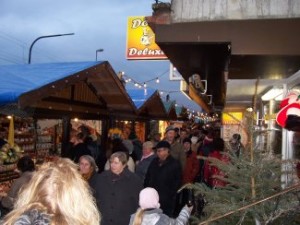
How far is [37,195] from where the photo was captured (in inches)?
82.0

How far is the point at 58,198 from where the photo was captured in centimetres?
207

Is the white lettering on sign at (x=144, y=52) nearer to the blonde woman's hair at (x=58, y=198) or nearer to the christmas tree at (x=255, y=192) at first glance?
the christmas tree at (x=255, y=192)

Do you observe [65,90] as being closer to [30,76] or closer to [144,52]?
[30,76]

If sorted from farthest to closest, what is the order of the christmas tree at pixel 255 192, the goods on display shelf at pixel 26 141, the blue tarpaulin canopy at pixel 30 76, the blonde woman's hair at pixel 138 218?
the goods on display shelf at pixel 26 141 → the blue tarpaulin canopy at pixel 30 76 → the blonde woman's hair at pixel 138 218 → the christmas tree at pixel 255 192

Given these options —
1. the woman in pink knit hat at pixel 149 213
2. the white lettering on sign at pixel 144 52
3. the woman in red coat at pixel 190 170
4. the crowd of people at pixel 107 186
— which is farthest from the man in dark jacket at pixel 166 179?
the white lettering on sign at pixel 144 52

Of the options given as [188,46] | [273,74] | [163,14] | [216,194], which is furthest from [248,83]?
[216,194]

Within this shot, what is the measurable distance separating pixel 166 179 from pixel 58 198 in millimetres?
4847

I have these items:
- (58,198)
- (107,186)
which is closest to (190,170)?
(107,186)

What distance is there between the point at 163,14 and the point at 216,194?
92.3 inches

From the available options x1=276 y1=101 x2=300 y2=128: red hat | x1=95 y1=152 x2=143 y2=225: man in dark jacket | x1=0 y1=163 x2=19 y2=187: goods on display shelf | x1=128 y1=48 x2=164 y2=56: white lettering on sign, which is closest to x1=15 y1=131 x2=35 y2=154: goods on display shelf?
x1=0 y1=163 x2=19 y2=187: goods on display shelf

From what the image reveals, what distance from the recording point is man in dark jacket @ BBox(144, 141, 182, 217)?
679cm

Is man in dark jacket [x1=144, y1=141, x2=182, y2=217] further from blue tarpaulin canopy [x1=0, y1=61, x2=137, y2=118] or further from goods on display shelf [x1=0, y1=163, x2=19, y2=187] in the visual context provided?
goods on display shelf [x1=0, y1=163, x2=19, y2=187]

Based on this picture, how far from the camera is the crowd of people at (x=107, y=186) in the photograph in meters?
2.07

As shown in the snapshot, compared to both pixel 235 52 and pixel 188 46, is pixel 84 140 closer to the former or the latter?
pixel 188 46
